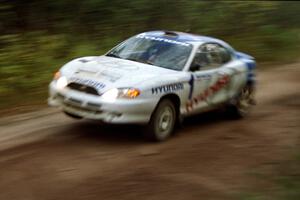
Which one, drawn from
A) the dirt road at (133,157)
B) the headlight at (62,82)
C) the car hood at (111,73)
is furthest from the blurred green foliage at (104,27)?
the car hood at (111,73)

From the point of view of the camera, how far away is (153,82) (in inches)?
358

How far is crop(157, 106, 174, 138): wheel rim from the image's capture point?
9484 mm

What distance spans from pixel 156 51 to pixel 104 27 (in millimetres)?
7247

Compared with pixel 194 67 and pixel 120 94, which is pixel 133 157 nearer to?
pixel 120 94

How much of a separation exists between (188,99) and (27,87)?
425 centimetres

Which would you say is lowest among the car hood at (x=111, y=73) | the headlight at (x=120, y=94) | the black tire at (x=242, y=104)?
the black tire at (x=242, y=104)

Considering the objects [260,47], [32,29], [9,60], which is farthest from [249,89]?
[260,47]

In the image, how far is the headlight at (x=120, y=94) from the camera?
882cm

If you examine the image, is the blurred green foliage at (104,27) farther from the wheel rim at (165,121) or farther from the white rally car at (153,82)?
the wheel rim at (165,121)

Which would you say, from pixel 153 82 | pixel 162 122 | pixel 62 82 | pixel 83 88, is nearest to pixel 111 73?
pixel 83 88

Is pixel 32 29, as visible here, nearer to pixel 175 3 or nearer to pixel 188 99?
pixel 175 3

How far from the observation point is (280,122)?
11.7 meters

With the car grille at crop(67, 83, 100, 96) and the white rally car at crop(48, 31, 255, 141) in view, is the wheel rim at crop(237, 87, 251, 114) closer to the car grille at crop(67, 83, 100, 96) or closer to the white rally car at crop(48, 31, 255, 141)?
the white rally car at crop(48, 31, 255, 141)

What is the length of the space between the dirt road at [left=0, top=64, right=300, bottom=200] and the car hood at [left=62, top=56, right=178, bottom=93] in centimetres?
93
